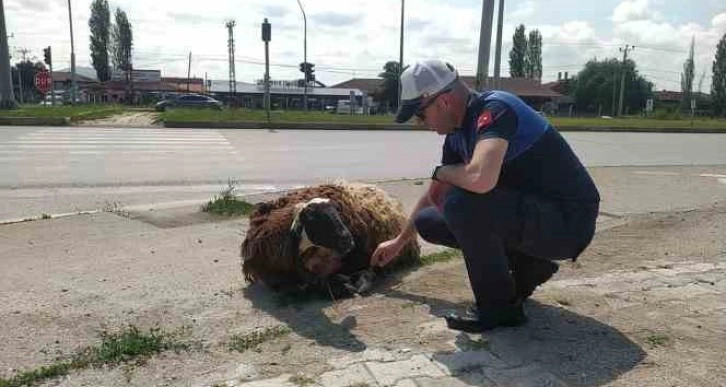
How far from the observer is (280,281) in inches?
155

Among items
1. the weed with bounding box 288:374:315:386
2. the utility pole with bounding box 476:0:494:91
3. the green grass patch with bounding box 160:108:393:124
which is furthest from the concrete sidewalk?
the green grass patch with bounding box 160:108:393:124

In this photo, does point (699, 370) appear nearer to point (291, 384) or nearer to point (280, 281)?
point (291, 384)

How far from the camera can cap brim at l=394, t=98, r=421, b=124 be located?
3.04 m

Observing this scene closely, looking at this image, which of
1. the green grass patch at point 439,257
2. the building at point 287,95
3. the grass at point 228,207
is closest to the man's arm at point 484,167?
the green grass patch at point 439,257

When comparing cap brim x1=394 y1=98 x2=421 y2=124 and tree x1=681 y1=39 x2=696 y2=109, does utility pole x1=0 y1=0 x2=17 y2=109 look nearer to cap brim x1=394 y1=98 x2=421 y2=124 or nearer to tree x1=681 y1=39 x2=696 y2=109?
cap brim x1=394 y1=98 x2=421 y2=124

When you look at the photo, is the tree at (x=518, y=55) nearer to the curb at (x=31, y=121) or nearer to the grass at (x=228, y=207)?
the curb at (x=31, y=121)

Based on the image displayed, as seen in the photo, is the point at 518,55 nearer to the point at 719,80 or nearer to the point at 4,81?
the point at 719,80

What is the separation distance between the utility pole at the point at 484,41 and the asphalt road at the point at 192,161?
2043 millimetres

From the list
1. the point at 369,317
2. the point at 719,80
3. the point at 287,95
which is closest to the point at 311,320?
the point at 369,317

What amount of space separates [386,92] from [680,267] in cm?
7723

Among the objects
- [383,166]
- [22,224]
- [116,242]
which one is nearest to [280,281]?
[116,242]

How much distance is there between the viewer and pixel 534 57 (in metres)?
108

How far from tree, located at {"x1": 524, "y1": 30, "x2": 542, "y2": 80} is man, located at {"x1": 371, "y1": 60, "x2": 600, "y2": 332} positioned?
10568 cm

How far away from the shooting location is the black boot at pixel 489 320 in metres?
3.15
